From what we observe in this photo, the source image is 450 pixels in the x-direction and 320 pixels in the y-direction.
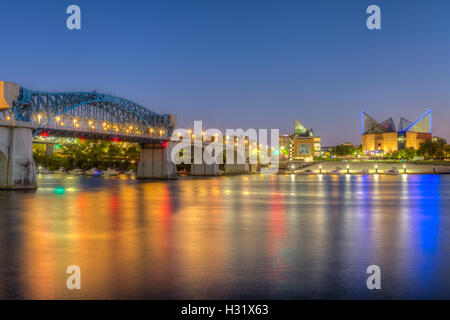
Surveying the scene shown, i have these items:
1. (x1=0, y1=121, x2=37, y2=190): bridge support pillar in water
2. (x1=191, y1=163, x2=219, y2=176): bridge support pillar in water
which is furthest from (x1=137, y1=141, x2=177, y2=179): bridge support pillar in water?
(x1=0, y1=121, x2=37, y2=190): bridge support pillar in water

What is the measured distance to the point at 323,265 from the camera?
12.2m

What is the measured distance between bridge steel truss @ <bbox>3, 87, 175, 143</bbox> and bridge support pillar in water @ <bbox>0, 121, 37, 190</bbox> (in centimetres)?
367

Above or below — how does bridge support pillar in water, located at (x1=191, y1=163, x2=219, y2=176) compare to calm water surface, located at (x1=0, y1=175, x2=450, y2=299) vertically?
above

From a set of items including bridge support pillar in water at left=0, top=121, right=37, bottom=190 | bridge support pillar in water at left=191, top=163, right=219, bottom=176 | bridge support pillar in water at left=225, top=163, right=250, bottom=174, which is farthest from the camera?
bridge support pillar in water at left=225, top=163, right=250, bottom=174

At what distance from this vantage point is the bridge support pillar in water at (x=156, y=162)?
306 ft

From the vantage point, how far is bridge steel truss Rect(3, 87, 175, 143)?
5669 cm

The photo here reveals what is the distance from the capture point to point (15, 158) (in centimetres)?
4894

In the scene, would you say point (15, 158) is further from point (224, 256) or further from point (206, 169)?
point (206, 169)

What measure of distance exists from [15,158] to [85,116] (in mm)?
35558

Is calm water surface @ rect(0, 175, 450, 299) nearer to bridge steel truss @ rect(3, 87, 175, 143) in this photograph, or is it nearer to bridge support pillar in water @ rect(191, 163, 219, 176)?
bridge steel truss @ rect(3, 87, 175, 143)

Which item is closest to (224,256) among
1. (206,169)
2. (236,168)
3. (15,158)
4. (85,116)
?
(15,158)

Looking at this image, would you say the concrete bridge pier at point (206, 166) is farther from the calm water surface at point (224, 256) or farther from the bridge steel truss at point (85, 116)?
the calm water surface at point (224, 256)

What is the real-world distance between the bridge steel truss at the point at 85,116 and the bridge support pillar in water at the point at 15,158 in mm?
3667
